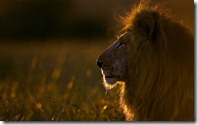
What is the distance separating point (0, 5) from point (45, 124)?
4.18m

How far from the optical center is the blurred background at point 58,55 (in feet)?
16.2

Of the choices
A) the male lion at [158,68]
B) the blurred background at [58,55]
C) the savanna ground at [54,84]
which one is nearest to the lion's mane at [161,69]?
the male lion at [158,68]

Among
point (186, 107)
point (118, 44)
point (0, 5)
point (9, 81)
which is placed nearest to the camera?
point (186, 107)

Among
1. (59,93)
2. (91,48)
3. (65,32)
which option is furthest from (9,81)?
(65,32)

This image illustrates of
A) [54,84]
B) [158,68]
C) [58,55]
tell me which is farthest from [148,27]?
[58,55]

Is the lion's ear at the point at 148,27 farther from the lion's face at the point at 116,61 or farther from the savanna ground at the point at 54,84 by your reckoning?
the savanna ground at the point at 54,84

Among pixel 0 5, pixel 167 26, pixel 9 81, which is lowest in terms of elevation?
pixel 9 81

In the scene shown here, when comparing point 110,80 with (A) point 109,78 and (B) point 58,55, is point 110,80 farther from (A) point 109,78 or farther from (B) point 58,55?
(B) point 58,55

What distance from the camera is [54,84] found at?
6.18m

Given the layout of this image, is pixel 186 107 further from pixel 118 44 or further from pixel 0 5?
pixel 0 5

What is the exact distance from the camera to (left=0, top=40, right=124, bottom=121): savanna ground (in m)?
4.90

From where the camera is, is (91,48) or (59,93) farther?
(91,48)

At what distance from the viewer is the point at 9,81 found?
21.7 ft

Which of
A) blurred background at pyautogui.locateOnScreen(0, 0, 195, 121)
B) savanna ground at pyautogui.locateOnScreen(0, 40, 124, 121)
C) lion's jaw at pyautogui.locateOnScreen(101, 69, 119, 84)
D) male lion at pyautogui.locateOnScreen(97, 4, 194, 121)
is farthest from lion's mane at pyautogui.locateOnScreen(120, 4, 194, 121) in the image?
savanna ground at pyautogui.locateOnScreen(0, 40, 124, 121)
